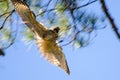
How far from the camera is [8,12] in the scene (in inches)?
62.3

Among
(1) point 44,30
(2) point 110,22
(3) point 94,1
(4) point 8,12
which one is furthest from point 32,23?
(4) point 8,12

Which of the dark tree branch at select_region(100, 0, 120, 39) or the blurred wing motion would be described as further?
the dark tree branch at select_region(100, 0, 120, 39)

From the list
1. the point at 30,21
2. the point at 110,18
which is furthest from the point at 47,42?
the point at 110,18

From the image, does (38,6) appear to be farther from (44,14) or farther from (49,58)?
(49,58)

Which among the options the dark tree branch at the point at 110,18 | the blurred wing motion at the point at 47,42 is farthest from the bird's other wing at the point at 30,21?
the dark tree branch at the point at 110,18

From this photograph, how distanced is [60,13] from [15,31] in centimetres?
23

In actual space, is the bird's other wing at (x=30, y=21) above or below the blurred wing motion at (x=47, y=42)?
above

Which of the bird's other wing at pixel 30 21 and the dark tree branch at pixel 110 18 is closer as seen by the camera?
the bird's other wing at pixel 30 21

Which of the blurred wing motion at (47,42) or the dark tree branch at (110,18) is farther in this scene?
the dark tree branch at (110,18)

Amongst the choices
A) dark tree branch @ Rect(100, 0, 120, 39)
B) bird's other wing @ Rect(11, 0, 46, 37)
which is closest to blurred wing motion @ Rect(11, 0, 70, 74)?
bird's other wing @ Rect(11, 0, 46, 37)

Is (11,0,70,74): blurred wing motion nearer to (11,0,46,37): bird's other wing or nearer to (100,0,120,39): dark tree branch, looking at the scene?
(11,0,46,37): bird's other wing

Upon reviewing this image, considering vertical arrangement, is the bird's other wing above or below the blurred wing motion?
above

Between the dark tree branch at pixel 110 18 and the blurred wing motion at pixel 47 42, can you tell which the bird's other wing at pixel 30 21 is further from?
the dark tree branch at pixel 110 18

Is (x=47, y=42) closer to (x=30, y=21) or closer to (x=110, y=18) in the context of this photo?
(x=30, y=21)
